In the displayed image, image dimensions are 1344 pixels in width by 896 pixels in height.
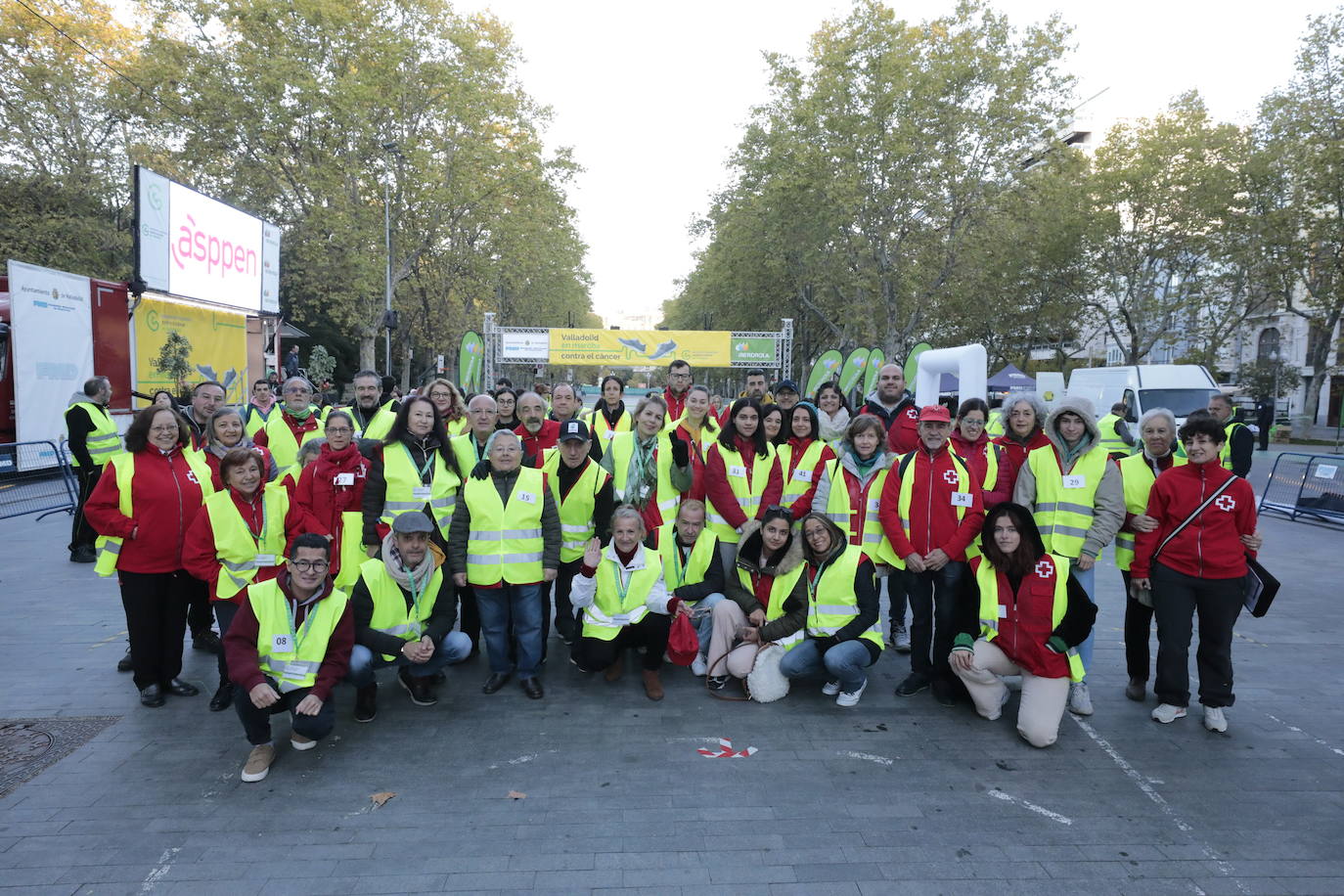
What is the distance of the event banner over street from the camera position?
70.2ft

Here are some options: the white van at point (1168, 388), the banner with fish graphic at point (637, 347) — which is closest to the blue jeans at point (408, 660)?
the white van at point (1168, 388)

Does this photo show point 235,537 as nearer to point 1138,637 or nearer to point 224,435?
point 224,435

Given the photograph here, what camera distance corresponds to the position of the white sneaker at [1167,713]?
4.29 m

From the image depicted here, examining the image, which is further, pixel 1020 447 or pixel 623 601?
pixel 1020 447

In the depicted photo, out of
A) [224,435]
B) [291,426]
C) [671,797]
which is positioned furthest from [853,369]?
[671,797]

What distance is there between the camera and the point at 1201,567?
13.8 feet

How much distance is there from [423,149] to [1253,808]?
86.0ft

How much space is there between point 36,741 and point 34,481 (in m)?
11.3

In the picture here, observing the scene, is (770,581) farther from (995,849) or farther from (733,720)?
(995,849)

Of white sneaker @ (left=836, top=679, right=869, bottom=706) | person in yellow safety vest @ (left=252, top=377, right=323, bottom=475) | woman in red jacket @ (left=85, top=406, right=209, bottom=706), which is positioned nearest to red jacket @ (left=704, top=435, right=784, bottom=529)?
white sneaker @ (left=836, top=679, right=869, bottom=706)

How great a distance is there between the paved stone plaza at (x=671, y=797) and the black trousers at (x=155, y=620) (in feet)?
0.71

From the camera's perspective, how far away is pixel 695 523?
510 cm

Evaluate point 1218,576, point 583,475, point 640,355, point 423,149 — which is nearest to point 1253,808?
point 1218,576

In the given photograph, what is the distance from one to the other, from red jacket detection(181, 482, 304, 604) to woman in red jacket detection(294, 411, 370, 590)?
0.83 ft
